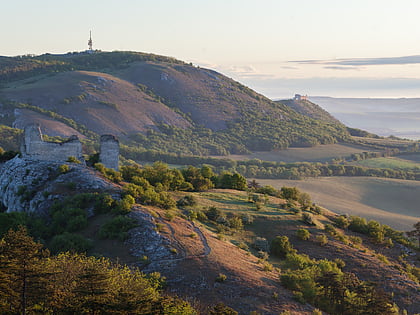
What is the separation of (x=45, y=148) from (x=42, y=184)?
6818mm

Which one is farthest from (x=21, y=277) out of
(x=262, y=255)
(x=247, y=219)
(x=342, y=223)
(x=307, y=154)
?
(x=307, y=154)

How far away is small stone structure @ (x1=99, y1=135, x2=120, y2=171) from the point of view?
34594 millimetres

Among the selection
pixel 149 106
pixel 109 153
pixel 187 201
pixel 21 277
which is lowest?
pixel 187 201

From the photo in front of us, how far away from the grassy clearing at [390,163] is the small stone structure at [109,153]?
79340 mm

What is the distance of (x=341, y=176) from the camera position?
91.8 meters

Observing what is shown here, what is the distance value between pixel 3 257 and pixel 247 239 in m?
16.1

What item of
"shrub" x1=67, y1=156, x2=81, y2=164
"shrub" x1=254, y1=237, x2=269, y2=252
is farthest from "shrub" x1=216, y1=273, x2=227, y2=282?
"shrub" x1=67, y1=156, x2=81, y2=164

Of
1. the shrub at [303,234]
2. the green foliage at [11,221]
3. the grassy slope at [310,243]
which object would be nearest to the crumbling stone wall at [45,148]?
the grassy slope at [310,243]

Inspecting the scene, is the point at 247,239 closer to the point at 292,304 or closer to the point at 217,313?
the point at 292,304

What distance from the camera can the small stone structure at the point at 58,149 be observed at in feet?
109

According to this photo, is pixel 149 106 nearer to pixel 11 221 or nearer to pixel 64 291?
pixel 11 221

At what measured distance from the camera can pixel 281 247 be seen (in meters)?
27.8

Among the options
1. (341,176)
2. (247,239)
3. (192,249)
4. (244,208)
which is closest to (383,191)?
(341,176)

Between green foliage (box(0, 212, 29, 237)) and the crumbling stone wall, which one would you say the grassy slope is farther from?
green foliage (box(0, 212, 29, 237))
